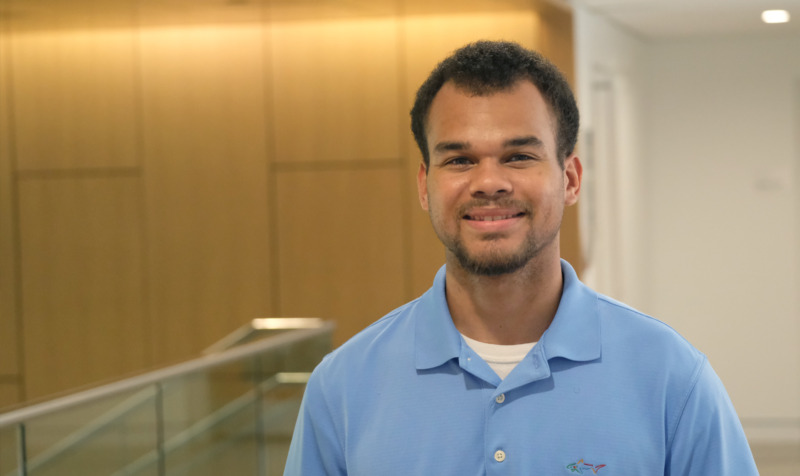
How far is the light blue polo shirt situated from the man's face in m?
0.12

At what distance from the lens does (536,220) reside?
4.32 feet

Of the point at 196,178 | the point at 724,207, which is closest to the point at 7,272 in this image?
the point at 196,178

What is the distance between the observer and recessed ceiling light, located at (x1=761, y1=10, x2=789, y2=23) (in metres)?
6.47

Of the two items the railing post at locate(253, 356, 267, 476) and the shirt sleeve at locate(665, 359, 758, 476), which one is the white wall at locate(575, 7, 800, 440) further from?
the shirt sleeve at locate(665, 359, 758, 476)

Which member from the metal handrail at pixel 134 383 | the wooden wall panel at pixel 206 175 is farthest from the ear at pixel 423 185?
the wooden wall panel at pixel 206 175

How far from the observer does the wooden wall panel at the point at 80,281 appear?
20.9 feet

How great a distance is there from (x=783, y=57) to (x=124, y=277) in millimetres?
5146

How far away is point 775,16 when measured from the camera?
661 centimetres

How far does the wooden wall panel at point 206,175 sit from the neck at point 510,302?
4.98 metres

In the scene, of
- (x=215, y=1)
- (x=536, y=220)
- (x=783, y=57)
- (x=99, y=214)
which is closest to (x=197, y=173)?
(x=99, y=214)

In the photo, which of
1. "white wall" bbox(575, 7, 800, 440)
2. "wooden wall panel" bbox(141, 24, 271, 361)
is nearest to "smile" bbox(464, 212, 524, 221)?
"wooden wall panel" bbox(141, 24, 271, 361)

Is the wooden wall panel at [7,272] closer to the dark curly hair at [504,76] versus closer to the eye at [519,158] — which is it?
the dark curly hair at [504,76]

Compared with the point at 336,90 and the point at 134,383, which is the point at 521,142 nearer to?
the point at 134,383

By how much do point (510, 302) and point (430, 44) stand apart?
495cm
